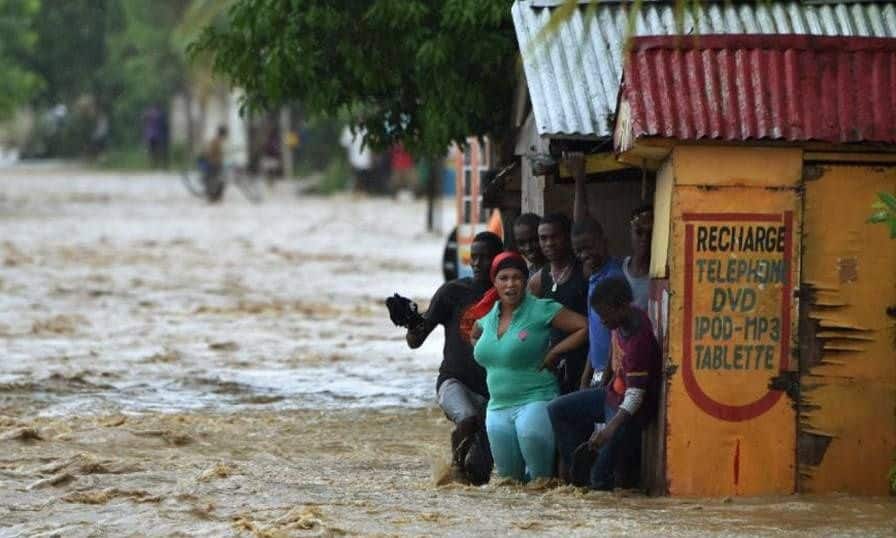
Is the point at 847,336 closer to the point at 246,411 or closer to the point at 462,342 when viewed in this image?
the point at 462,342

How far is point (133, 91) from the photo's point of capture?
64438 millimetres

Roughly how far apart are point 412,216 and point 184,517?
30577 mm

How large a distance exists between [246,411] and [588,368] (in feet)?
14.7

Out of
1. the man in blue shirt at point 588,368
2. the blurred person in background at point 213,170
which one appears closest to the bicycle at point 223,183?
the blurred person in background at point 213,170

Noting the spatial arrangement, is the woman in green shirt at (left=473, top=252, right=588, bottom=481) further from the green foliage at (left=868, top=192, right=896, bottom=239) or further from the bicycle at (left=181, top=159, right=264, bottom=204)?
the bicycle at (left=181, top=159, right=264, bottom=204)

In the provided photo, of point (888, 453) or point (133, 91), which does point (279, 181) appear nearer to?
point (133, 91)

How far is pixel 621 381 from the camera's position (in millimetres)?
9453

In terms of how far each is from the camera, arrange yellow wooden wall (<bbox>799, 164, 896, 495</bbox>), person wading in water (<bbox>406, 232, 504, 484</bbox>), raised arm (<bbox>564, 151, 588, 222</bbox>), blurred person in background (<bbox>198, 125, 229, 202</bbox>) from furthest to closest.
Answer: blurred person in background (<bbox>198, 125, 229, 202</bbox>), raised arm (<bbox>564, 151, 588, 222</bbox>), person wading in water (<bbox>406, 232, 504, 484</bbox>), yellow wooden wall (<bbox>799, 164, 896, 495</bbox>)

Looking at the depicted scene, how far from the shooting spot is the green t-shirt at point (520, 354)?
981 centimetres

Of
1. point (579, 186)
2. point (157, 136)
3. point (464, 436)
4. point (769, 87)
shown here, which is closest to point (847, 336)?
point (769, 87)

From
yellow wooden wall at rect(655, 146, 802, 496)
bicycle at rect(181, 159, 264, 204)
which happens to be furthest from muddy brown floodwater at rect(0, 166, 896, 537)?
bicycle at rect(181, 159, 264, 204)

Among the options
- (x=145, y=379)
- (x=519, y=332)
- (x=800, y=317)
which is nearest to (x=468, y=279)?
(x=519, y=332)

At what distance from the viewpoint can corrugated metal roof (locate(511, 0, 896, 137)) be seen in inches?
422

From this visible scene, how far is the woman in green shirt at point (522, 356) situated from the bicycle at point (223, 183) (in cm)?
3502
